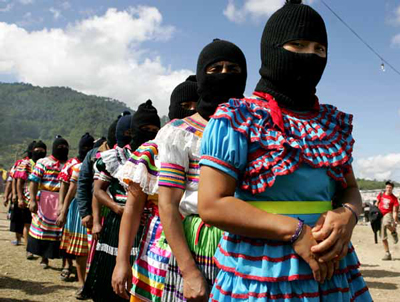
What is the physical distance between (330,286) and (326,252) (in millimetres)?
171

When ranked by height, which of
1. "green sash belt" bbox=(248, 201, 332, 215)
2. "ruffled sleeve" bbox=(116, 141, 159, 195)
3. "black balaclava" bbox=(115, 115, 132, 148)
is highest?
"black balaclava" bbox=(115, 115, 132, 148)

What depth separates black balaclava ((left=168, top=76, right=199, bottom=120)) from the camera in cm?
301

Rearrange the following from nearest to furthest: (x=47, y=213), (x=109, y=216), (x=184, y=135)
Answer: (x=184, y=135) < (x=109, y=216) < (x=47, y=213)

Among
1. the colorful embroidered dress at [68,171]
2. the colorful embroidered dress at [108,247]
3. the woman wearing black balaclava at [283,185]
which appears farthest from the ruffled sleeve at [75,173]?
the woman wearing black balaclava at [283,185]

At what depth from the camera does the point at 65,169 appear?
6.98 metres

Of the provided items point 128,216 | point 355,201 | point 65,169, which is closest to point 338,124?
point 355,201

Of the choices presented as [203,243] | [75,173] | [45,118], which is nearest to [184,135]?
[203,243]

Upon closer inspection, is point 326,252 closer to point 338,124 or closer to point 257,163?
point 257,163

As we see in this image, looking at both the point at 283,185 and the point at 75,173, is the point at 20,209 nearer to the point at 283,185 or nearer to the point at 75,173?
the point at 75,173

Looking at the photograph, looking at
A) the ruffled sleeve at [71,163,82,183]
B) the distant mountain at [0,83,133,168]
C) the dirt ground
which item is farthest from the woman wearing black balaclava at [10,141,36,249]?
the distant mountain at [0,83,133,168]

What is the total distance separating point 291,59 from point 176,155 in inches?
31.1

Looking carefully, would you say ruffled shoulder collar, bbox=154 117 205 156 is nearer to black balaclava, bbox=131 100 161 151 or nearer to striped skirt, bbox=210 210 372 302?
striped skirt, bbox=210 210 372 302

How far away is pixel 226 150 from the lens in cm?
149

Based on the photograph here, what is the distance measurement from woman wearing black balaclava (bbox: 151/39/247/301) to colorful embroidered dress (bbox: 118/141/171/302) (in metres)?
0.13
